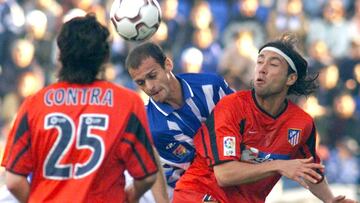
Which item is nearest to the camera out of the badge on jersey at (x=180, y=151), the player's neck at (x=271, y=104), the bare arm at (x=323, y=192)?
the player's neck at (x=271, y=104)

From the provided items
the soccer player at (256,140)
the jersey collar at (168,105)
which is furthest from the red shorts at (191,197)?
the jersey collar at (168,105)

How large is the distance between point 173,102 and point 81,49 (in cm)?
214

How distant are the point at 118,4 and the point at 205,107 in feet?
4.32

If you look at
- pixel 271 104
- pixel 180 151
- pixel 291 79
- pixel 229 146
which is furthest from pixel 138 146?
pixel 291 79

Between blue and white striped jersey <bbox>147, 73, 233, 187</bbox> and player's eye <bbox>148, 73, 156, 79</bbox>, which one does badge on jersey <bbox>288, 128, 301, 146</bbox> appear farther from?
player's eye <bbox>148, 73, 156, 79</bbox>

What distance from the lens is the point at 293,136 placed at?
7824 millimetres

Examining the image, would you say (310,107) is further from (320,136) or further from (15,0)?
(15,0)

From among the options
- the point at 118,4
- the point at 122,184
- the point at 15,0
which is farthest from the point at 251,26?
the point at 122,184

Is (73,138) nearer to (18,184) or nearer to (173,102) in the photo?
(18,184)

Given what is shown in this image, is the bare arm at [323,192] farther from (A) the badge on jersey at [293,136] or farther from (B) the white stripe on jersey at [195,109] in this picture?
(B) the white stripe on jersey at [195,109]

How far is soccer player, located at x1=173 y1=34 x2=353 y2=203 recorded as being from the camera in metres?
7.58

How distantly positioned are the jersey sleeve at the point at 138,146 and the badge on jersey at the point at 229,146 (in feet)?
4.55

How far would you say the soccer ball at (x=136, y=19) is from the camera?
8.58 metres

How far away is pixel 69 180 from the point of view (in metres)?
6.12
